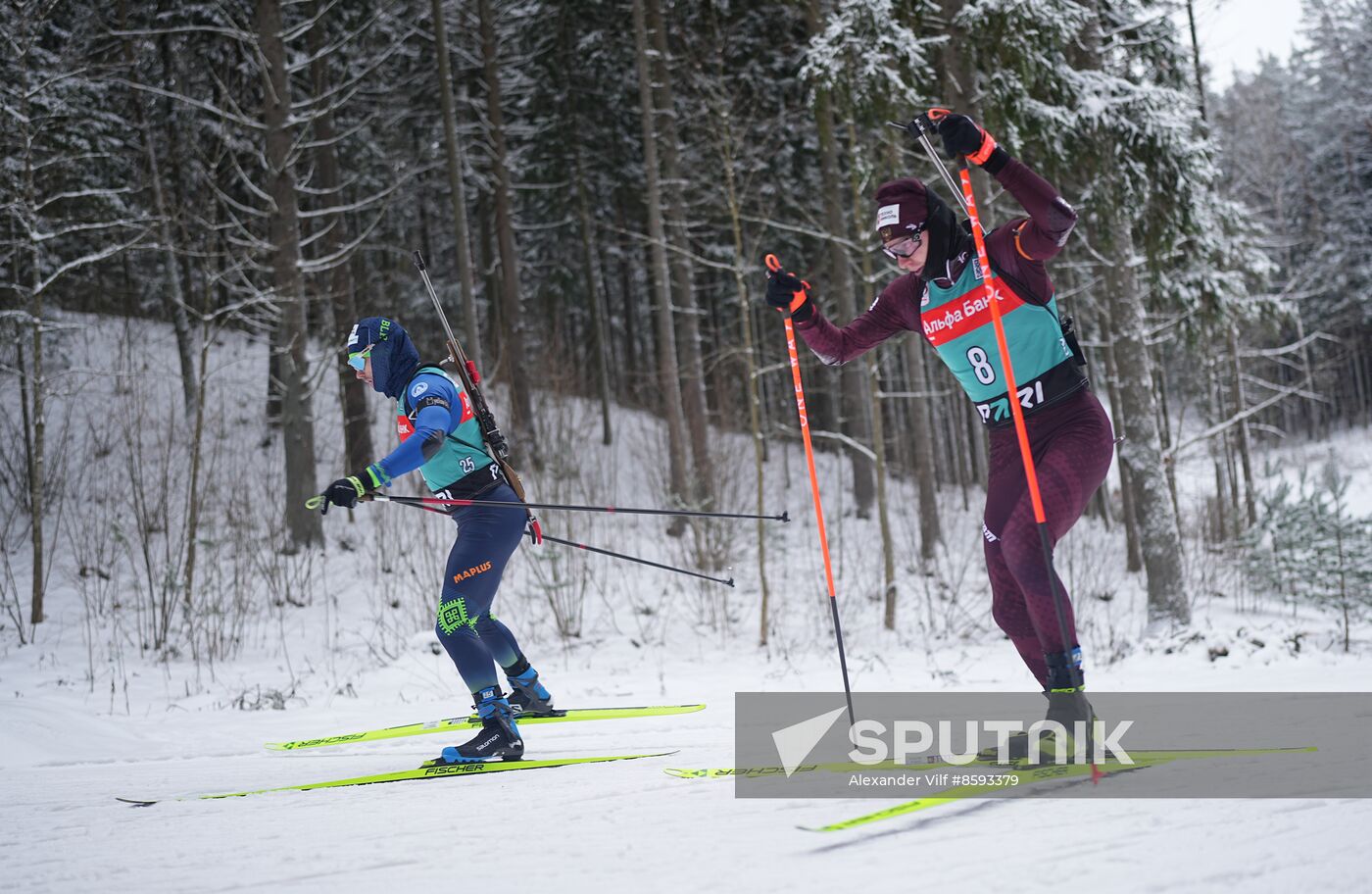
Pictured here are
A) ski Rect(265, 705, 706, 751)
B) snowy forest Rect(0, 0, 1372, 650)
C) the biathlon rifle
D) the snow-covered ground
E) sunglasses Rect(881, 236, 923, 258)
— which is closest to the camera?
the snow-covered ground

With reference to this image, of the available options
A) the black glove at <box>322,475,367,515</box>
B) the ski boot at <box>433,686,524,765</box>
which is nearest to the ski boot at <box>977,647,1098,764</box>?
the ski boot at <box>433,686,524,765</box>

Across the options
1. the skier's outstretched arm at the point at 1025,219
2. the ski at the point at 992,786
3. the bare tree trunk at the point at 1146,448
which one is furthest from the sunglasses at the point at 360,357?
the bare tree trunk at the point at 1146,448

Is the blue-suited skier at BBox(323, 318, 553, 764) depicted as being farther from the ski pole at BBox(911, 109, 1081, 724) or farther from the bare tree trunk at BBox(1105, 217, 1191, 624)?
the bare tree trunk at BBox(1105, 217, 1191, 624)

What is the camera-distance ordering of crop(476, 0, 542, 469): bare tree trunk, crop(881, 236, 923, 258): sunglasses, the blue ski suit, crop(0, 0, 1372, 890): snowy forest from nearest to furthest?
crop(881, 236, 923, 258): sunglasses < the blue ski suit < crop(0, 0, 1372, 890): snowy forest < crop(476, 0, 542, 469): bare tree trunk

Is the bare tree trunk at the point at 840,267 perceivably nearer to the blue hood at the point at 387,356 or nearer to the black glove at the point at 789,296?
the black glove at the point at 789,296

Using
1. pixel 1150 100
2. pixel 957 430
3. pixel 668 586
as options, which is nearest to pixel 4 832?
pixel 668 586

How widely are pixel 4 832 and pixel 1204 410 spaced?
1020 inches

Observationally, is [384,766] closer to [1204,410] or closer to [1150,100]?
[1150,100]

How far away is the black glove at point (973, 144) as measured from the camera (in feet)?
11.4

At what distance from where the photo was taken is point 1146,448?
30.2 ft

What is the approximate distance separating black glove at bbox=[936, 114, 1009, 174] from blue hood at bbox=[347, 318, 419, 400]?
2.93 m

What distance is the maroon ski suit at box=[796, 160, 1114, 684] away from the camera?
344cm

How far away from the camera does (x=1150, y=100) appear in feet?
29.3

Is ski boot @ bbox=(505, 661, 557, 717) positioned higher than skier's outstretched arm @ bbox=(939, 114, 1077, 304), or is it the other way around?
skier's outstretched arm @ bbox=(939, 114, 1077, 304)
